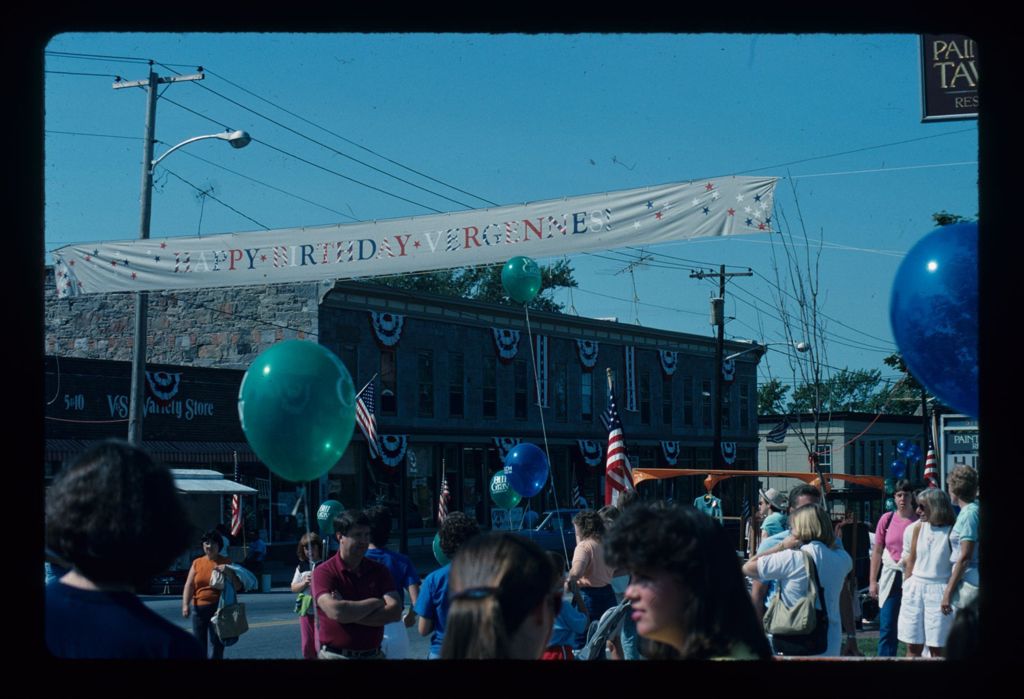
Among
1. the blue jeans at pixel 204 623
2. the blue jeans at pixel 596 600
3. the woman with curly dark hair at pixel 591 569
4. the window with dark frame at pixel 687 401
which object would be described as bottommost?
the blue jeans at pixel 204 623

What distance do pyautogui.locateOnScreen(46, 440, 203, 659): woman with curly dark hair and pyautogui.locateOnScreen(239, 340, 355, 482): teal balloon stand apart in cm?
183

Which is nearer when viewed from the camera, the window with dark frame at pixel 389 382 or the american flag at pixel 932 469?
the american flag at pixel 932 469

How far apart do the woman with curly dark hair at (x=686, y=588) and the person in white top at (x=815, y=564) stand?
3.08 m

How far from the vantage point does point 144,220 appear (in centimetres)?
1761

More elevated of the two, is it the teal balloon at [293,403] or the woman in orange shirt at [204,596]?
the teal balloon at [293,403]

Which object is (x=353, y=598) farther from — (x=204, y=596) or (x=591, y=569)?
(x=204, y=596)

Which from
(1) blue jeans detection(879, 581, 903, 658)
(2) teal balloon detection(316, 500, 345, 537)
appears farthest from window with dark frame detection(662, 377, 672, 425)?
(1) blue jeans detection(879, 581, 903, 658)

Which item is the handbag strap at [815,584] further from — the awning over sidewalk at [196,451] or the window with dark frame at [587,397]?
the window with dark frame at [587,397]

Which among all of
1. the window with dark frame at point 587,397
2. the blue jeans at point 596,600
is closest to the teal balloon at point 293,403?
the blue jeans at point 596,600

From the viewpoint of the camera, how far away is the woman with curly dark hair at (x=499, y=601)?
2.49 metres

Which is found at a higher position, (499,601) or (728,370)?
(728,370)

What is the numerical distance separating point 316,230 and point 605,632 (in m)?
3.34

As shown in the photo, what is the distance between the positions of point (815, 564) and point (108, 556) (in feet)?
13.1

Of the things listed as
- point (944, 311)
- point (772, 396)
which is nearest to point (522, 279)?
point (944, 311)
